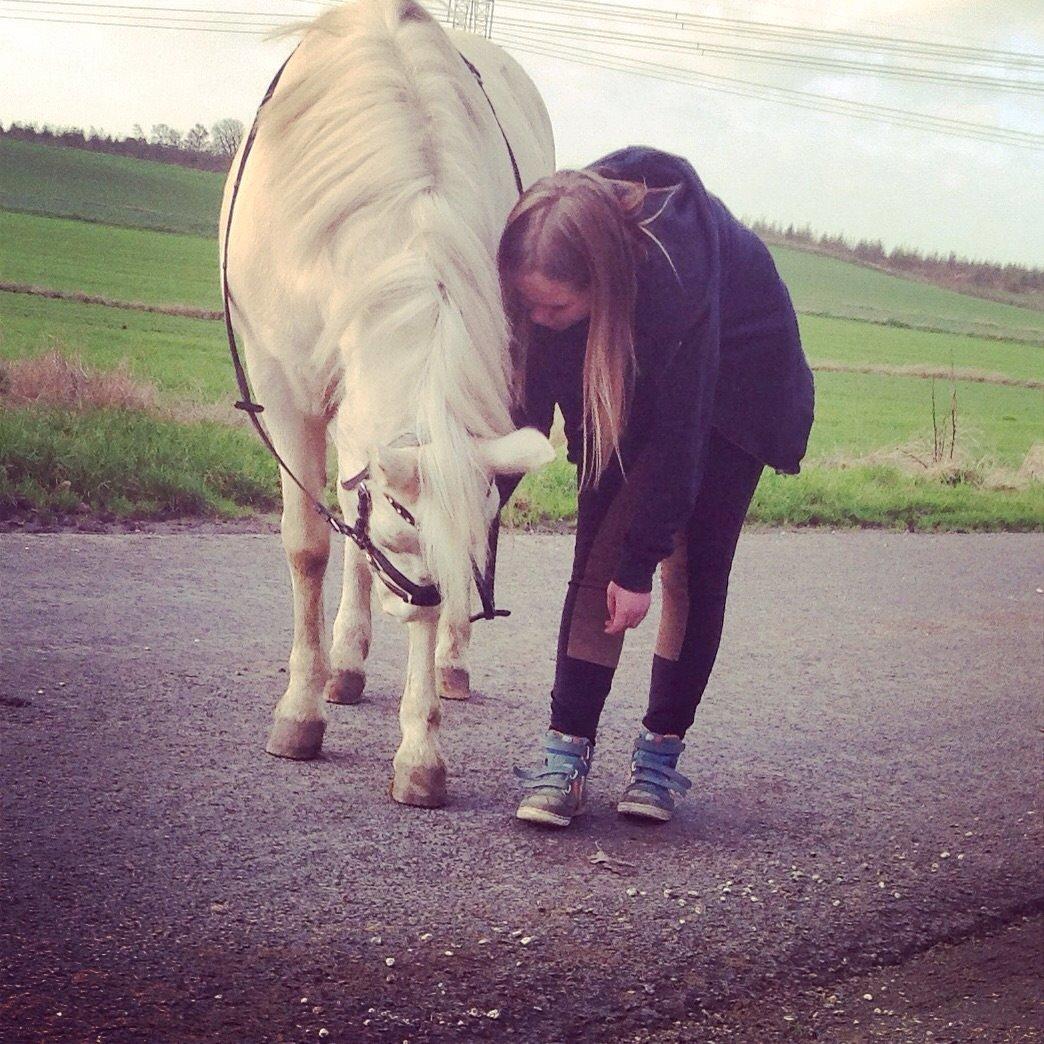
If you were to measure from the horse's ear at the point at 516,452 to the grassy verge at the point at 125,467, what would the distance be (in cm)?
205

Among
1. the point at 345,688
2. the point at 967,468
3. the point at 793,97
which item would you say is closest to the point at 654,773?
the point at 345,688

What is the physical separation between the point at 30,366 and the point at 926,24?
11.3 ft

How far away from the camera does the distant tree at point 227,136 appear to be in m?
3.52

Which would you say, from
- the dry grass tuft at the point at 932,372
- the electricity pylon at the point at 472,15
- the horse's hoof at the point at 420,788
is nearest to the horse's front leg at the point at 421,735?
the horse's hoof at the point at 420,788

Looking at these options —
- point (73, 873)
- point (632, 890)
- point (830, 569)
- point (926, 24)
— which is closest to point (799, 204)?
point (926, 24)

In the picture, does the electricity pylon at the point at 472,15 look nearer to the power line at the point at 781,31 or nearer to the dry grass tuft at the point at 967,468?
the power line at the point at 781,31

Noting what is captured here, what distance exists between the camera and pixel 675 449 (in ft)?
8.55

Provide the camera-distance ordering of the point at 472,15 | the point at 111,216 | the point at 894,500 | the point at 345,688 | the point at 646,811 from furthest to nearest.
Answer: the point at 894,500 < the point at 111,216 < the point at 472,15 < the point at 345,688 < the point at 646,811

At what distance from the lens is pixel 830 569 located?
605 cm

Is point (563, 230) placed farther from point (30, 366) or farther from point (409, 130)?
point (30, 366)

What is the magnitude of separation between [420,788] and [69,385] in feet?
6.24

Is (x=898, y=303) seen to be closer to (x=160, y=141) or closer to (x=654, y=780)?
(x=160, y=141)

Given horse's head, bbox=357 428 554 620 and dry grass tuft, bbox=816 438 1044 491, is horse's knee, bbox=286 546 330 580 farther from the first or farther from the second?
dry grass tuft, bbox=816 438 1044 491

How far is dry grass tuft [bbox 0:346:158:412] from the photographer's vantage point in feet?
12.2
